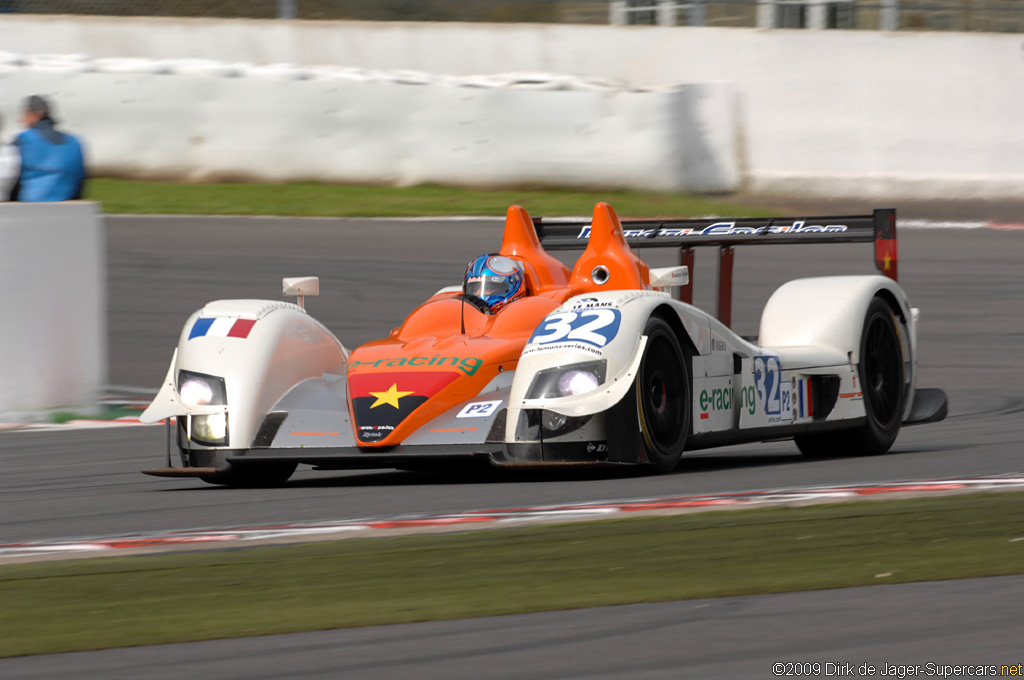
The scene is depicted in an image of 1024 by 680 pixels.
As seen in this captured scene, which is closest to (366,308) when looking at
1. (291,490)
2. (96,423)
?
(96,423)

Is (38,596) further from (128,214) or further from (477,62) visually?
(477,62)

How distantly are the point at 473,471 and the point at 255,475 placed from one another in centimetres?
108

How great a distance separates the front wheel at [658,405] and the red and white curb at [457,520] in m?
0.63

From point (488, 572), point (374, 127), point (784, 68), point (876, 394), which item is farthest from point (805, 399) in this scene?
point (784, 68)

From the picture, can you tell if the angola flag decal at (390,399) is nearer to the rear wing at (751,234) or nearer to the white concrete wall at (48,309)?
the rear wing at (751,234)

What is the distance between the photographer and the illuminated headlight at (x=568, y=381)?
7082 millimetres

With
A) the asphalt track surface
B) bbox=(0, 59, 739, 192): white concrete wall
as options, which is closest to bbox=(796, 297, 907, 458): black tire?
the asphalt track surface

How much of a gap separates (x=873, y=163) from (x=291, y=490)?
50.1ft

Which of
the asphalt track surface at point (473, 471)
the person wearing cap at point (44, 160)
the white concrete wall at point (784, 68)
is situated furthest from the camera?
the white concrete wall at point (784, 68)

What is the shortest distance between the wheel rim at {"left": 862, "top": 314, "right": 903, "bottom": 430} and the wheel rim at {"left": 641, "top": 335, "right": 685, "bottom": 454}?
68.5 inches

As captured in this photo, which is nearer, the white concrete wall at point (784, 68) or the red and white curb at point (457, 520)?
the red and white curb at point (457, 520)

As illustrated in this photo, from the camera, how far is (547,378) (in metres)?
7.11

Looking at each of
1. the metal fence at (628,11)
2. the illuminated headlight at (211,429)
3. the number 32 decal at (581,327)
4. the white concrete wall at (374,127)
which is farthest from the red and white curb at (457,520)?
the metal fence at (628,11)

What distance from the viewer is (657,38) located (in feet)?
76.3
